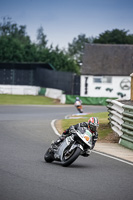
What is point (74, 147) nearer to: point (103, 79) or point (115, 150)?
point (115, 150)

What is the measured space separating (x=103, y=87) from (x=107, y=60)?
3.62 m

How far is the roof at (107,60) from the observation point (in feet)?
180

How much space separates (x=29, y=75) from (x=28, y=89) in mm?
2108

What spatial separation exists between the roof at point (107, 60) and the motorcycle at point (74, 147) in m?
44.1

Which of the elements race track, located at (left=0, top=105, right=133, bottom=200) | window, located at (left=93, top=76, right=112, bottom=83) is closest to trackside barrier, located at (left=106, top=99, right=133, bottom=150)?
race track, located at (left=0, top=105, right=133, bottom=200)

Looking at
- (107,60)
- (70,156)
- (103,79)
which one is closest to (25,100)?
(103,79)

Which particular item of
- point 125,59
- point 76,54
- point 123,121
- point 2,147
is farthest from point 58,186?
point 76,54

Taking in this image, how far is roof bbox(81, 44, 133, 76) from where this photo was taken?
5491cm

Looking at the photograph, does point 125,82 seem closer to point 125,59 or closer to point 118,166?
point 125,59

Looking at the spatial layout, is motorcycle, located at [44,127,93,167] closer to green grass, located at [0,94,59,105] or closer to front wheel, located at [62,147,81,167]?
front wheel, located at [62,147,81,167]

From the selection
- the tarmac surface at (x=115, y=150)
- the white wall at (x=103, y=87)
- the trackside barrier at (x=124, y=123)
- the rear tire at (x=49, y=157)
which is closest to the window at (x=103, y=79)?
the white wall at (x=103, y=87)

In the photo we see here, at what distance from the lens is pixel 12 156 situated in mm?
11812

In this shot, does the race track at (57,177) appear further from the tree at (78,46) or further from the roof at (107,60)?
the tree at (78,46)

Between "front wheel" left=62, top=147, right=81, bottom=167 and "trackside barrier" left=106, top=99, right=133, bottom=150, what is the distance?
433 cm
